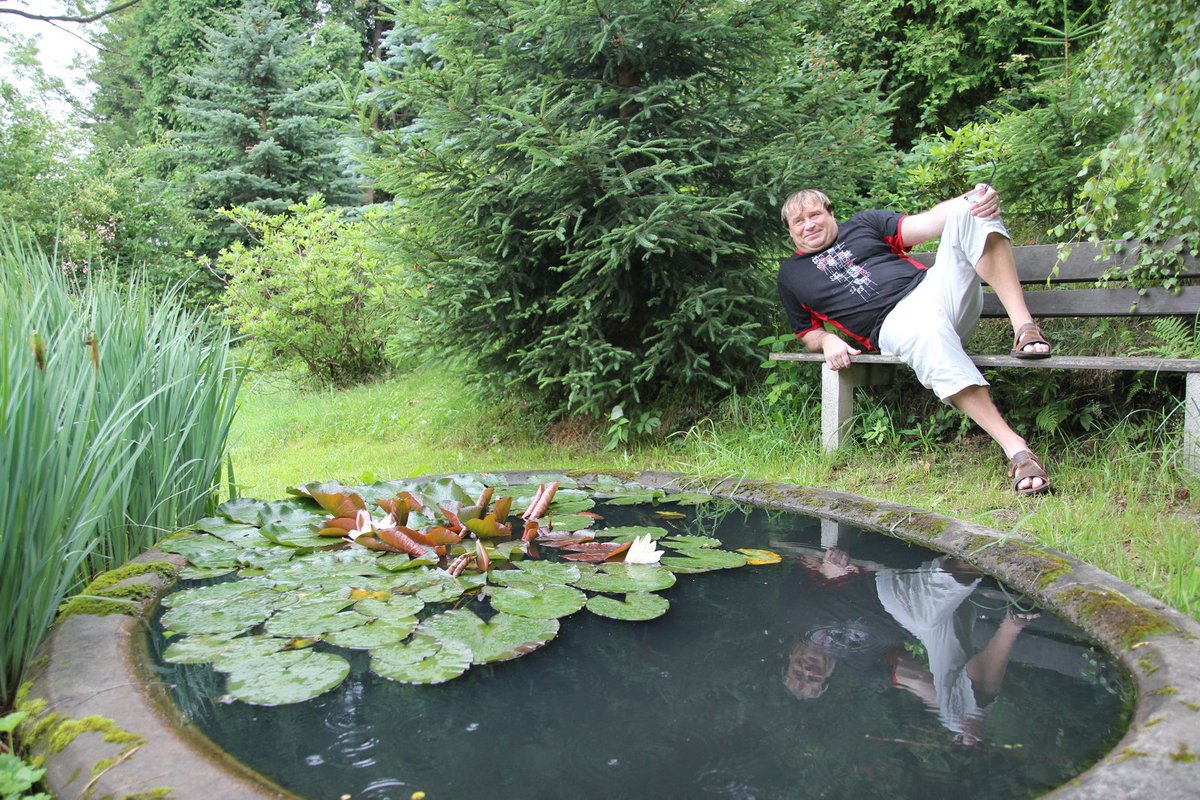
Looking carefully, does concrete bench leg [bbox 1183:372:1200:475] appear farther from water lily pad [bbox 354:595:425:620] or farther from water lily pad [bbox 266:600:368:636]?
water lily pad [bbox 266:600:368:636]

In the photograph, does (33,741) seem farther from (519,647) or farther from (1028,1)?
(1028,1)

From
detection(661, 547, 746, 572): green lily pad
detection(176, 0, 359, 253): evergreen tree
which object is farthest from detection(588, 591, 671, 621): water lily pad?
detection(176, 0, 359, 253): evergreen tree

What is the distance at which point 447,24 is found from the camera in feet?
11.9

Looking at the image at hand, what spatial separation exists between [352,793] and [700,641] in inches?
27.3

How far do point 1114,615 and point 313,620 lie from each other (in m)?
1.51

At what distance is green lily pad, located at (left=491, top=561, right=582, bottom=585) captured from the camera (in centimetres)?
172

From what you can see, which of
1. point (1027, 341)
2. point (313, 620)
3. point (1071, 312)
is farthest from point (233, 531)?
point (1071, 312)

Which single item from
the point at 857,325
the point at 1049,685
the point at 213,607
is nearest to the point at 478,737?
the point at 213,607

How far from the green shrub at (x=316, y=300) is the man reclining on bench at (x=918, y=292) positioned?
4105 millimetres

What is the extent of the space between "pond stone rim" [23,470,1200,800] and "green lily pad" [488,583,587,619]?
61 centimetres

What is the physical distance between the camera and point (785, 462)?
3.29 m

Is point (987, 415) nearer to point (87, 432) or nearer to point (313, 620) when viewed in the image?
point (313, 620)

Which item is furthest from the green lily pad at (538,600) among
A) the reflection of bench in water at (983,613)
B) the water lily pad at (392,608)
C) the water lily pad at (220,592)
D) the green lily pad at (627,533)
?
the reflection of bench in water at (983,613)

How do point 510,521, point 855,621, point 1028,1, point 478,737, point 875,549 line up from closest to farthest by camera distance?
point 478,737
point 855,621
point 875,549
point 510,521
point 1028,1
